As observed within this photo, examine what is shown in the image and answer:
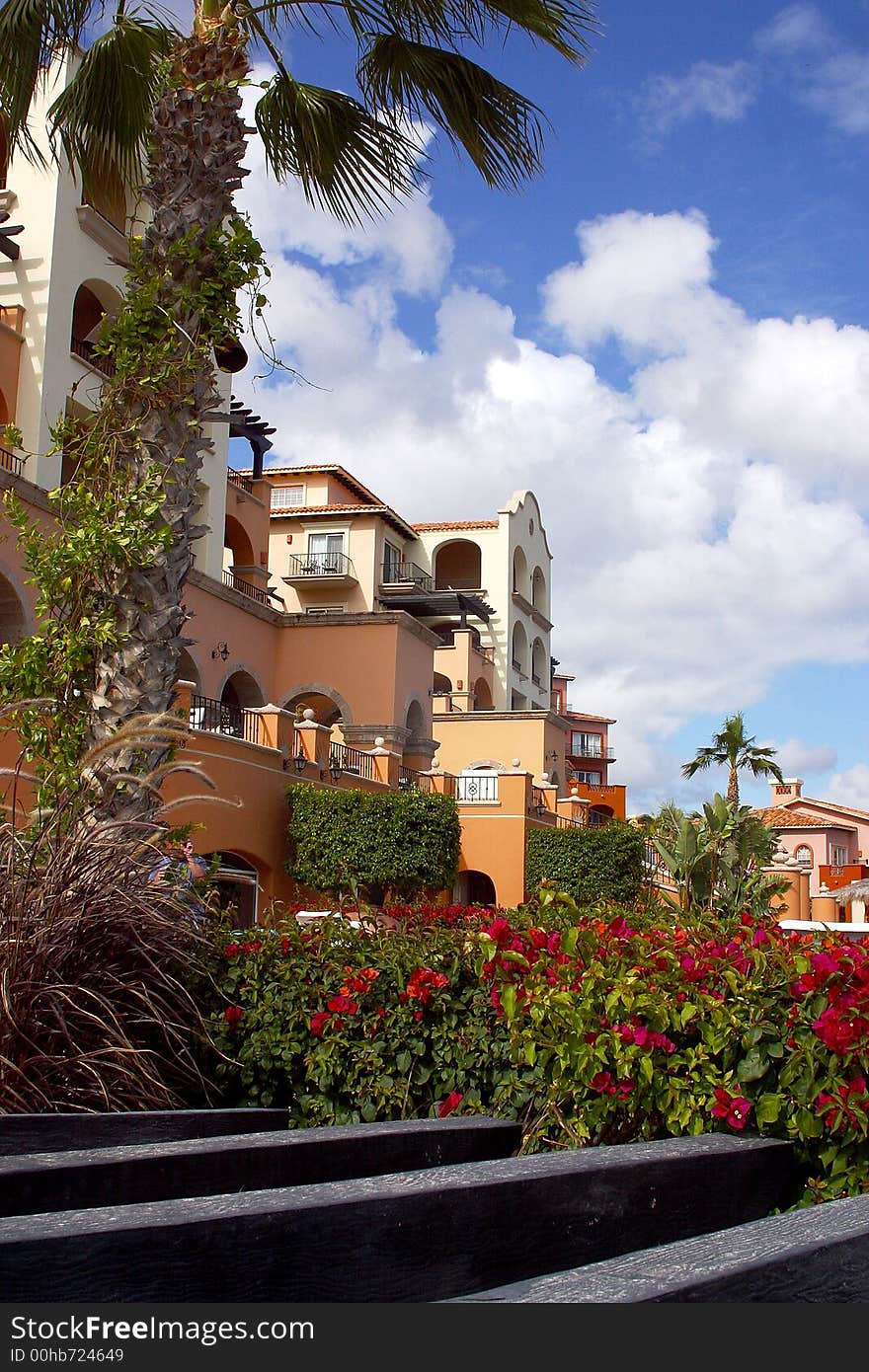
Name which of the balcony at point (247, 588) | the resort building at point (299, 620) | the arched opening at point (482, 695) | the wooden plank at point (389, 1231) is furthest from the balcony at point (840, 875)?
the wooden plank at point (389, 1231)

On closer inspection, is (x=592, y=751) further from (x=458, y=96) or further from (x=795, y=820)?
(x=458, y=96)

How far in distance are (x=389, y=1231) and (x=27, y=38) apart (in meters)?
8.68

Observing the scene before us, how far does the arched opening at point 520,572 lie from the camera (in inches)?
1973

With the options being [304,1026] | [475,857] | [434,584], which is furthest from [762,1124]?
[434,584]

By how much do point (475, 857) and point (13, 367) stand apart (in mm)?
16123

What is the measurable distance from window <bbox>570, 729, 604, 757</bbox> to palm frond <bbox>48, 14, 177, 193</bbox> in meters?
64.6

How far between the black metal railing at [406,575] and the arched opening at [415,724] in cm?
1281

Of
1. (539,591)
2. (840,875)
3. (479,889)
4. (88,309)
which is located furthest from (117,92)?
(840,875)

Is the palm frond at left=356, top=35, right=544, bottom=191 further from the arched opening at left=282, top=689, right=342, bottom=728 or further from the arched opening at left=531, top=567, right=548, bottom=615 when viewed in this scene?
the arched opening at left=531, top=567, right=548, bottom=615

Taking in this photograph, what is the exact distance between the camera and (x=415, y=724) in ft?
111

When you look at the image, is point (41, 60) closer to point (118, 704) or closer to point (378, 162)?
point (378, 162)

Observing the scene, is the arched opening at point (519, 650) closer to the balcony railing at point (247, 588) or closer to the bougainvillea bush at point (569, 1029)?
the balcony railing at point (247, 588)

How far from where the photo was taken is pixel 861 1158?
3.51 m

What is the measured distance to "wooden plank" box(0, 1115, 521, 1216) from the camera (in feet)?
8.21
